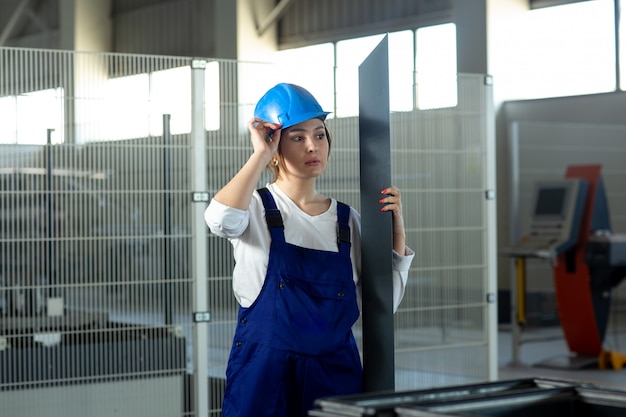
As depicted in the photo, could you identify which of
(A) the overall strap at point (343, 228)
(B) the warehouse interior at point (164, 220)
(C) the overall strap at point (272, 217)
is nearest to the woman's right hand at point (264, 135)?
(C) the overall strap at point (272, 217)

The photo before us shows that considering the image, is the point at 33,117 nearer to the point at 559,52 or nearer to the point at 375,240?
the point at 375,240

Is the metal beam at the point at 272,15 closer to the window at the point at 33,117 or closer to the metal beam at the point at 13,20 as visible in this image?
the metal beam at the point at 13,20

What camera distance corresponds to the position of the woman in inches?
82.4

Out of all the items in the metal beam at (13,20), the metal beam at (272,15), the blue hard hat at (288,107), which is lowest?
the blue hard hat at (288,107)

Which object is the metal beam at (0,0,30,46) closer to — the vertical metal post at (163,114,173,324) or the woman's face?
the vertical metal post at (163,114,173,324)

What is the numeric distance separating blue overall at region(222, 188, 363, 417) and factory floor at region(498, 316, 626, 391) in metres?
4.33

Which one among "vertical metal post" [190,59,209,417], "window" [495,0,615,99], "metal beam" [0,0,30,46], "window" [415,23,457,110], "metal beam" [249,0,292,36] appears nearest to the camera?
"vertical metal post" [190,59,209,417]

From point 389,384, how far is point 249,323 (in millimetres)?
343

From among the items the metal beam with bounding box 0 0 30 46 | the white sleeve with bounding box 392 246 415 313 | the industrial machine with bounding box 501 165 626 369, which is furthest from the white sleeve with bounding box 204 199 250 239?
the metal beam with bounding box 0 0 30 46

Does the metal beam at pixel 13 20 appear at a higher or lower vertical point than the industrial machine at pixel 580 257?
higher

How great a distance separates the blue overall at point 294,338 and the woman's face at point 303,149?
12 cm

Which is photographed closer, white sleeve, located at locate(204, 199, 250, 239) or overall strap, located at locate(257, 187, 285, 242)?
white sleeve, located at locate(204, 199, 250, 239)

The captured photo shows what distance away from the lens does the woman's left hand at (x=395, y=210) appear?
→ 2.11 metres

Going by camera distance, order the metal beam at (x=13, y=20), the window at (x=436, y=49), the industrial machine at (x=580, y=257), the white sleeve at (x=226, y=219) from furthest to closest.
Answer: the metal beam at (x=13, y=20)
the window at (x=436, y=49)
the industrial machine at (x=580, y=257)
the white sleeve at (x=226, y=219)
